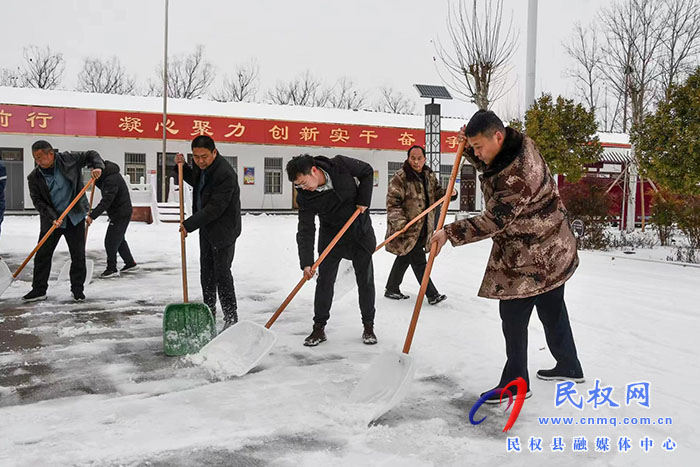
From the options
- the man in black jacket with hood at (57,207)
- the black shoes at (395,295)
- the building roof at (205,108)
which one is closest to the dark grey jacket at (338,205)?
the black shoes at (395,295)

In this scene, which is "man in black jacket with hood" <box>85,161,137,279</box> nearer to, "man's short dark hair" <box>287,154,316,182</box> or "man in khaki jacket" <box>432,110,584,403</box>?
"man's short dark hair" <box>287,154,316,182</box>

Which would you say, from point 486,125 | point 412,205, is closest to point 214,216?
point 412,205

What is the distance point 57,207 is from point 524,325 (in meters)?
4.43

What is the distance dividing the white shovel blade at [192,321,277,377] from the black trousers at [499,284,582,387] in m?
1.44

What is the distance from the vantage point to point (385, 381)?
3.12m

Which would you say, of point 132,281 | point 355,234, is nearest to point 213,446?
point 355,234

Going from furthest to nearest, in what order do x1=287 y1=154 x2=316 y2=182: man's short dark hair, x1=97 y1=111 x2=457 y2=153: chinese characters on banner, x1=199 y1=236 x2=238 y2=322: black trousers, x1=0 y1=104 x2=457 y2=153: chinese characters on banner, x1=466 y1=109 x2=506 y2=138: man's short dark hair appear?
1. x1=97 y1=111 x2=457 y2=153: chinese characters on banner
2. x1=0 y1=104 x2=457 y2=153: chinese characters on banner
3. x1=199 y1=236 x2=238 y2=322: black trousers
4. x1=287 y1=154 x2=316 y2=182: man's short dark hair
5. x1=466 y1=109 x2=506 y2=138: man's short dark hair

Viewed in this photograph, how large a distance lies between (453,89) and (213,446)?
13.7m

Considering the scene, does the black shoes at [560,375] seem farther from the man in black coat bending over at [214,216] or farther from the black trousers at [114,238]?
the black trousers at [114,238]

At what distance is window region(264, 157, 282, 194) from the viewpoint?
21.5 metres

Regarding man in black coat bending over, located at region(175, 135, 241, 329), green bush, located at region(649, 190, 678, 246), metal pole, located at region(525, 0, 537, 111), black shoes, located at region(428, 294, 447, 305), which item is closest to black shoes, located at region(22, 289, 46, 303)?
man in black coat bending over, located at region(175, 135, 241, 329)

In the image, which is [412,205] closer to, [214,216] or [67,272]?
[214,216]

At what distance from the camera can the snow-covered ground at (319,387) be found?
2564 millimetres

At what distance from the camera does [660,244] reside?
11.2 meters
